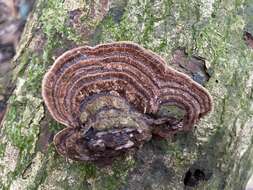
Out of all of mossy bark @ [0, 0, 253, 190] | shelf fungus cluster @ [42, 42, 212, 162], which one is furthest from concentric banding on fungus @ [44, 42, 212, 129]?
mossy bark @ [0, 0, 253, 190]

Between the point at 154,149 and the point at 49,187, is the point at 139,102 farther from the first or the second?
the point at 49,187

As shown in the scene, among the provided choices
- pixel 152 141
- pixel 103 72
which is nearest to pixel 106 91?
pixel 103 72

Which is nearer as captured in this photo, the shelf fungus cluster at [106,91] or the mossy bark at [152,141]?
the shelf fungus cluster at [106,91]

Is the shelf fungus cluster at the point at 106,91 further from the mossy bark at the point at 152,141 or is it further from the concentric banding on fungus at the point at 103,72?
the mossy bark at the point at 152,141

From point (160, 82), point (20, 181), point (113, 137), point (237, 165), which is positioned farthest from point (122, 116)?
point (237, 165)

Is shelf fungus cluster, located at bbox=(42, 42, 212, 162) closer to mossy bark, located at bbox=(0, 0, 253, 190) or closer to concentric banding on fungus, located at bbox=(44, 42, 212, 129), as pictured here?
concentric banding on fungus, located at bbox=(44, 42, 212, 129)

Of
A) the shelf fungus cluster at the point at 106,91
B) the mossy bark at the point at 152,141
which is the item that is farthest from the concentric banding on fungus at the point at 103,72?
the mossy bark at the point at 152,141
